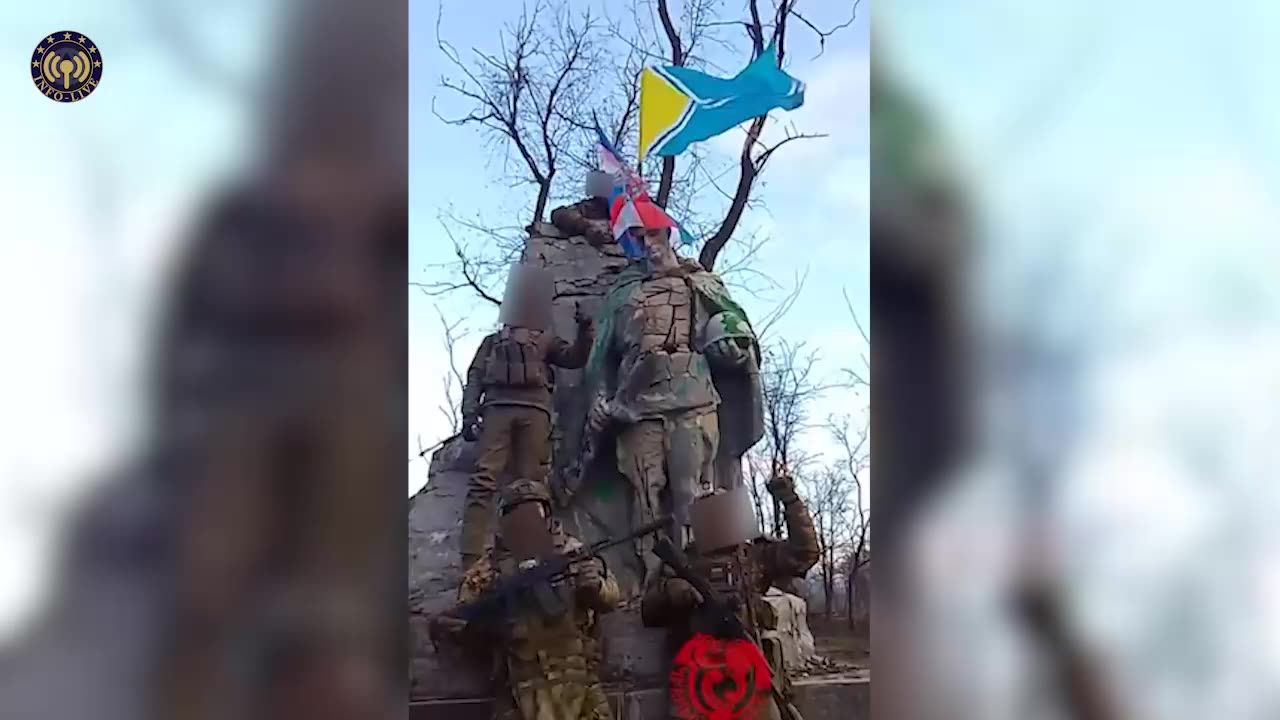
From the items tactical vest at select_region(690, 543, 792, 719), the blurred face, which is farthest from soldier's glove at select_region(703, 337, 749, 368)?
tactical vest at select_region(690, 543, 792, 719)

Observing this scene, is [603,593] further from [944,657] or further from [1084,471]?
[1084,471]

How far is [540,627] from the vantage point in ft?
10.0

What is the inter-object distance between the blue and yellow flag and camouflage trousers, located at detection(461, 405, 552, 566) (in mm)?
716

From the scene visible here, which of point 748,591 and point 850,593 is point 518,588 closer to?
point 748,591

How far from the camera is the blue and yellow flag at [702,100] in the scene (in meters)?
3.15

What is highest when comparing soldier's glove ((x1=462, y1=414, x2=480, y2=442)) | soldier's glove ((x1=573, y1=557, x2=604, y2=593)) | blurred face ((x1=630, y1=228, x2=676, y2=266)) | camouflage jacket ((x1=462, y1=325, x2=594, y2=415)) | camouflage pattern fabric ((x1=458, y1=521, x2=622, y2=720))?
blurred face ((x1=630, y1=228, x2=676, y2=266))

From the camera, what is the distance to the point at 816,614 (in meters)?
3.14

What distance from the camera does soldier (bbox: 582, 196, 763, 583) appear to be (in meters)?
3.17

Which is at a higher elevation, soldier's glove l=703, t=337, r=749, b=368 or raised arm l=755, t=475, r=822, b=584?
soldier's glove l=703, t=337, r=749, b=368

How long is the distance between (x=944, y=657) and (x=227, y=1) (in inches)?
92.1

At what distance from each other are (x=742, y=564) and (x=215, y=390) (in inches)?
52.2
